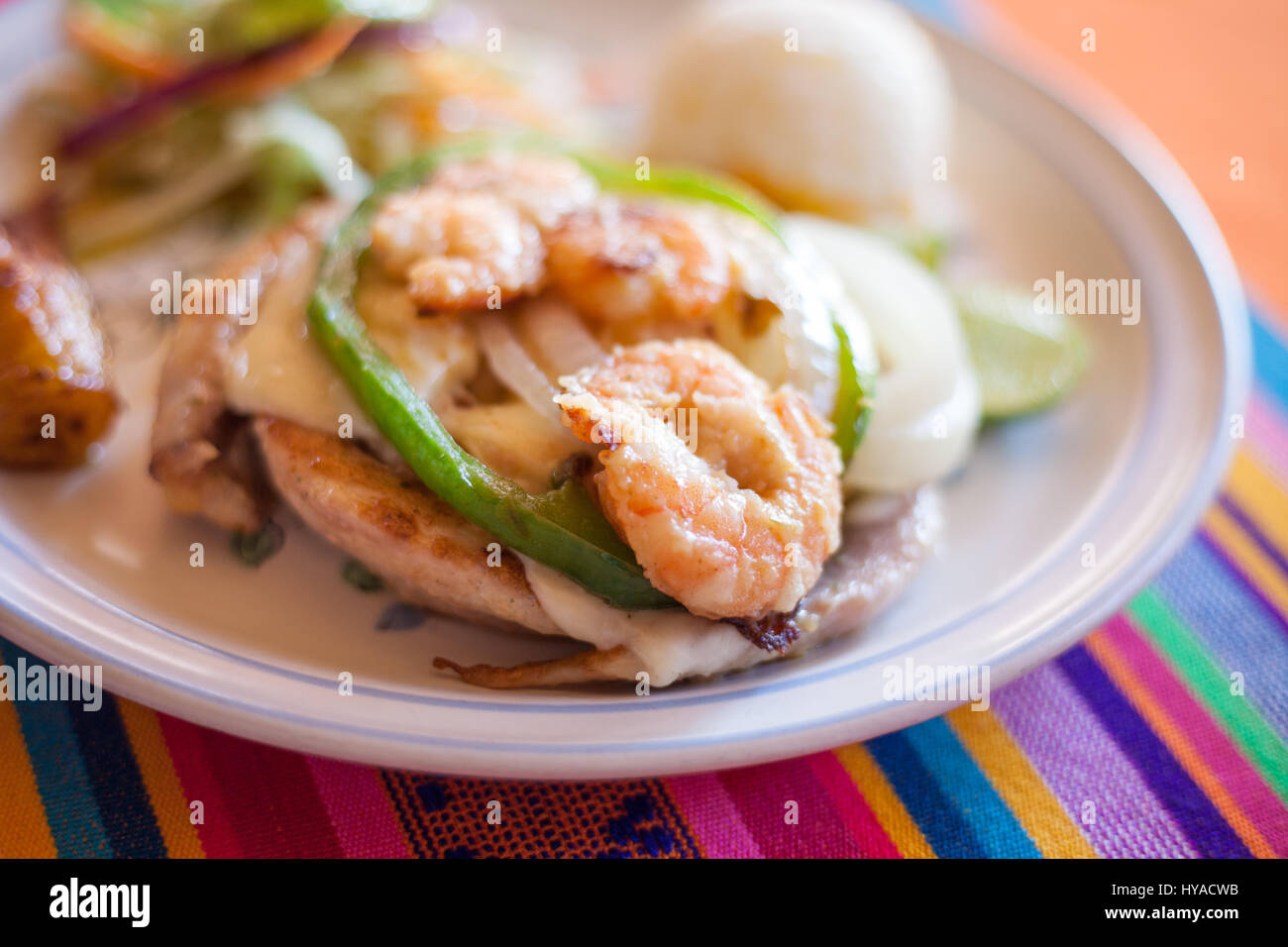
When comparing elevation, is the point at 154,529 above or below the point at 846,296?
below

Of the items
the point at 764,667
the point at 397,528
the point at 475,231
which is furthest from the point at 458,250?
the point at 764,667

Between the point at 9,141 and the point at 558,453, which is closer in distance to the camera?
the point at 558,453

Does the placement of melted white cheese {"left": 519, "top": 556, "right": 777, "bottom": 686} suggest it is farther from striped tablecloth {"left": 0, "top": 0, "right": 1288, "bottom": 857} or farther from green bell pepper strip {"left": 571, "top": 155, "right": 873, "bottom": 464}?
green bell pepper strip {"left": 571, "top": 155, "right": 873, "bottom": 464}

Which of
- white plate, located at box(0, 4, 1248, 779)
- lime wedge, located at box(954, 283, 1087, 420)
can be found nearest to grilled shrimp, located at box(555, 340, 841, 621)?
white plate, located at box(0, 4, 1248, 779)

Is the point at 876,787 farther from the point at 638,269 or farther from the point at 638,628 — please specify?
the point at 638,269

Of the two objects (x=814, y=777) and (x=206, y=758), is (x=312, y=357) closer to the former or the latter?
(x=206, y=758)
